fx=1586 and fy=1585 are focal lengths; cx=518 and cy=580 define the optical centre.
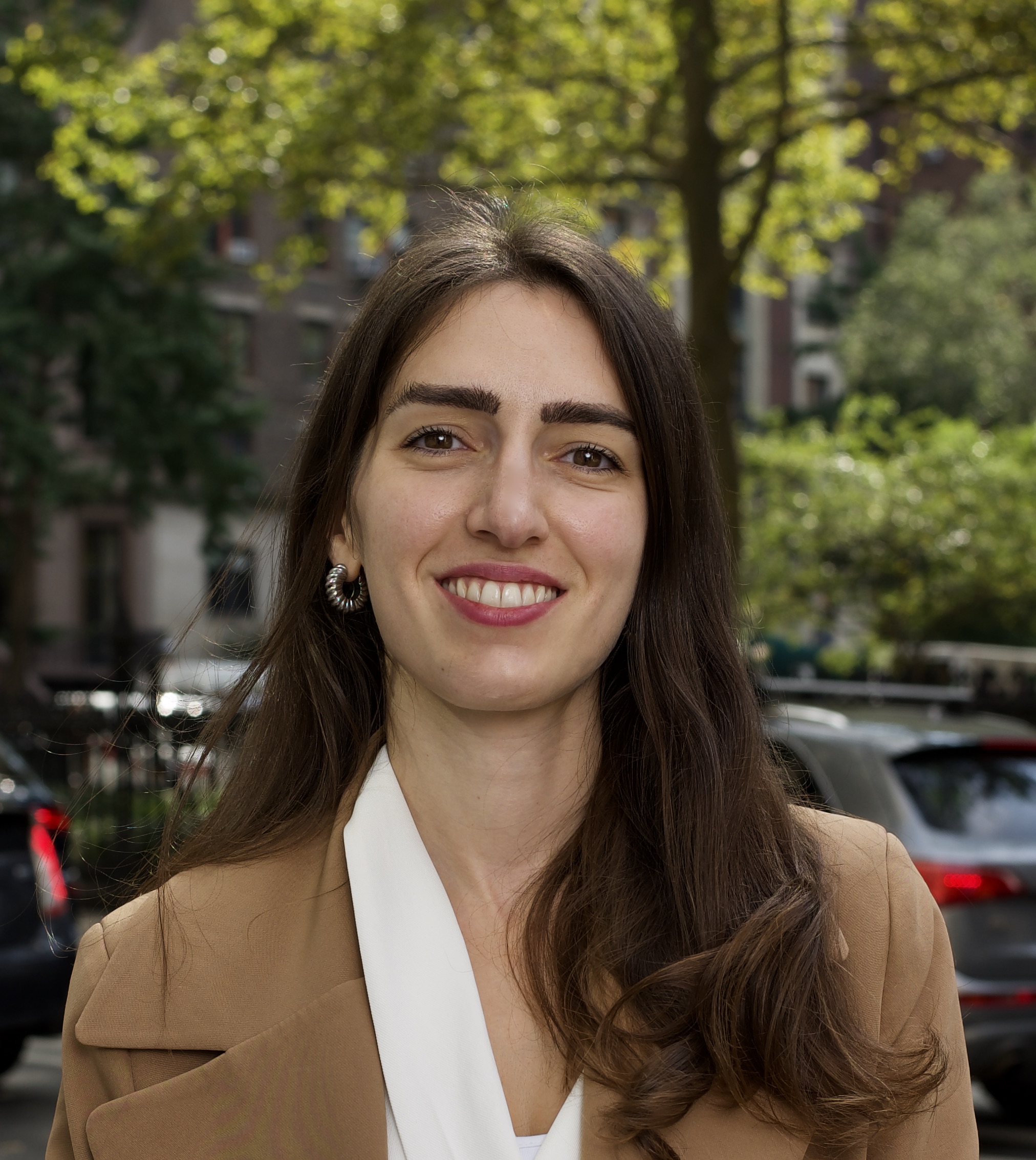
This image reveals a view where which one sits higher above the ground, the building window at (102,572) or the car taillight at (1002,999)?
the car taillight at (1002,999)

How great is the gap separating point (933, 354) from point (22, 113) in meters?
22.0

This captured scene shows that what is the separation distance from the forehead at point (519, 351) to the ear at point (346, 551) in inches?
8.9

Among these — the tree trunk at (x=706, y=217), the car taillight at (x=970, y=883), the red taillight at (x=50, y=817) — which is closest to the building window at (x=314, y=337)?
the tree trunk at (x=706, y=217)

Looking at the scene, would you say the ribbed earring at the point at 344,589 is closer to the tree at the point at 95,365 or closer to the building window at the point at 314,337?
the tree at the point at 95,365

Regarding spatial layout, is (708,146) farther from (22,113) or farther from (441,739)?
(22,113)

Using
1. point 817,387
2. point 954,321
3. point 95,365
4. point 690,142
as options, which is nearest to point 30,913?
point 690,142

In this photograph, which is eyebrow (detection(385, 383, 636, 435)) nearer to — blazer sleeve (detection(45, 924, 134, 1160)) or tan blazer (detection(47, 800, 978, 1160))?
tan blazer (detection(47, 800, 978, 1160))

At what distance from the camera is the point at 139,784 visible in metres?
12.9

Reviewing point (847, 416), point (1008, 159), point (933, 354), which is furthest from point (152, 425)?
point (933, 354)

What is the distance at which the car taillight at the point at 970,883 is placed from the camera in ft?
20.5

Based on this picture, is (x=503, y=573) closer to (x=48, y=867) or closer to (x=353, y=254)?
(x=48, y=867)

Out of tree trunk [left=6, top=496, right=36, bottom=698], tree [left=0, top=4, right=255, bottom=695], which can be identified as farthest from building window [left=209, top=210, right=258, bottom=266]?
tree trunk [left=6, top=496, right=36, bottom=698]

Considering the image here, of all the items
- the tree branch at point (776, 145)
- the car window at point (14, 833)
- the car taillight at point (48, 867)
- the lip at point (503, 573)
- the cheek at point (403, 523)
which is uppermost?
the tree branch at point (776, 145)

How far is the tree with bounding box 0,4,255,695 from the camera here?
24.5 metres
